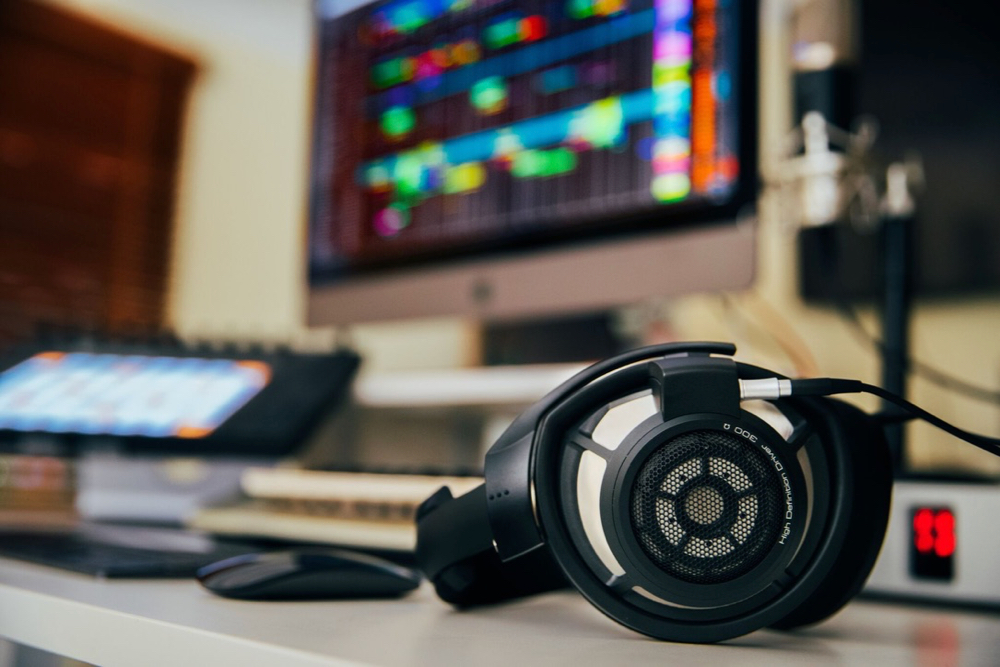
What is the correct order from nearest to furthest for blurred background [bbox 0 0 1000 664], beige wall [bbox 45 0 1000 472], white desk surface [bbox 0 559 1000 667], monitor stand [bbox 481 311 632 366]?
white desk surface [bbox 0 559 1000 667], blurred background [bbox 0 0 1000 664], monitor stand [bbox 481 311 632 366], beige wall [bbox 45 0 1000 472]

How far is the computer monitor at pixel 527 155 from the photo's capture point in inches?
30.9

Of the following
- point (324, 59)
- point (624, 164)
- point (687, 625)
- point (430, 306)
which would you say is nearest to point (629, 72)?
point (624, 164)

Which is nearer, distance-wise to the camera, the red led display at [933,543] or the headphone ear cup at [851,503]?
the headphone ear cup at [851,503]

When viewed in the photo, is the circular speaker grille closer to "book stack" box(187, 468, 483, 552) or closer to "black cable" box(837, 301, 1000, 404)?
"book stack" box(187, 468, 483, 552)

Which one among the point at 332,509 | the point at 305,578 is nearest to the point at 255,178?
the point at 332,509

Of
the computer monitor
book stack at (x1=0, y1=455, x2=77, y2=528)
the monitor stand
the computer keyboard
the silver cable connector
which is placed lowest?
book stack at (x1=0, y1=455, x2=77, y2=528)

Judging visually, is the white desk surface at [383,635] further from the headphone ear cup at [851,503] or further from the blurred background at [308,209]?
the blurred background at [308,209]

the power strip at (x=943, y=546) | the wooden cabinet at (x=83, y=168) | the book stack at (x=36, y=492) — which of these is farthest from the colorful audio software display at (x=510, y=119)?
the wooden cabinet at (x=83, y=168)

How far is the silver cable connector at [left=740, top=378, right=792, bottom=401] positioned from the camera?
0.36m

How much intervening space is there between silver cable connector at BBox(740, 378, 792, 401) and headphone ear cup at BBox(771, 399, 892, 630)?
28mm

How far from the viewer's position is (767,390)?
363 millimetres

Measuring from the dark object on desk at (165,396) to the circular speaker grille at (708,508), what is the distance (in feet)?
1.85

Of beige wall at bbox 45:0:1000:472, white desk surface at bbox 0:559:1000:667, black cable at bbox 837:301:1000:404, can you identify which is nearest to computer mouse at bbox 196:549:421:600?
white desk surface at bbox 0:559:1000:667

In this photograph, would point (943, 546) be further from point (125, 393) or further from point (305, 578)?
point (125, 393)
